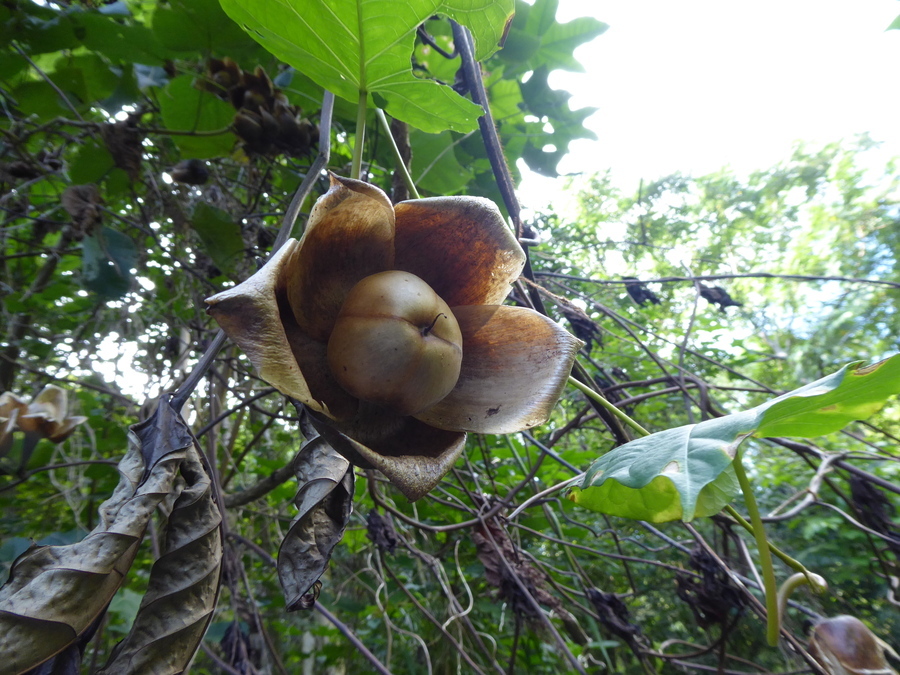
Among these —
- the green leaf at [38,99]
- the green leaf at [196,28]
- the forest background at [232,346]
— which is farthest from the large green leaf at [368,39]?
the green leaf at [38,99]

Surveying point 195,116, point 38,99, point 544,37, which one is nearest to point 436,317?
point 195,116

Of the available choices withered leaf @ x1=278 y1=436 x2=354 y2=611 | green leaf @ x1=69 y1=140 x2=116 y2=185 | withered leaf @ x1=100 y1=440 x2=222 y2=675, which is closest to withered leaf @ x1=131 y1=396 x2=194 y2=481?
withered leaf @ x1=100 y1=440 x2=222 y2=675

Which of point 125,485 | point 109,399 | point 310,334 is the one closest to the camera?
point 125,485

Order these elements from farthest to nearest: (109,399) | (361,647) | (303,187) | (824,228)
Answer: (824,228), (109,399), (361,647), (303,187)

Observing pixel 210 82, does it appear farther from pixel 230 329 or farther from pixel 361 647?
pixel 361 647

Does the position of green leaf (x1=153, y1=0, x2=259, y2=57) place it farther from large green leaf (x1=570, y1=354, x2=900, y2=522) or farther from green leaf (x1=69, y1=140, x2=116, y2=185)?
large green leaf (x1=570, y1=354, x2=900, y2=522)

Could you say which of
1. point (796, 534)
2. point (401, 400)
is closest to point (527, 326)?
point (401, 400)
